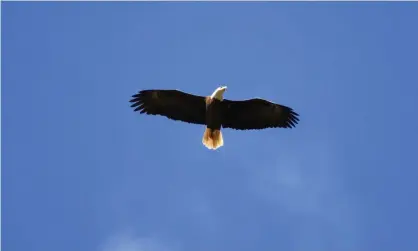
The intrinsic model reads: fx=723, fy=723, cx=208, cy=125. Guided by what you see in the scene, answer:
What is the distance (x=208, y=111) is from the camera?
15.0m

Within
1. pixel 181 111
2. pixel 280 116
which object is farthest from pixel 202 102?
pixel 280 116

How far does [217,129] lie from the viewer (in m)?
15.3

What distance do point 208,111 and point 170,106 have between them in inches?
35.0

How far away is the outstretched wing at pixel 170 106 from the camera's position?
15.2 metres

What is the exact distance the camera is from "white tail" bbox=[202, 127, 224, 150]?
15.3m

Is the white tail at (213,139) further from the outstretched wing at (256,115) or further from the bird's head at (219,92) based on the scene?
the bird's head at (219,92)

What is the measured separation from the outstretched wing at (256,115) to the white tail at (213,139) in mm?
251

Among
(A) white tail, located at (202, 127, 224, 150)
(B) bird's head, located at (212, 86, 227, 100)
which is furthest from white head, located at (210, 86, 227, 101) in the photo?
(A) white tail, located at (202, 127, 224, 150)

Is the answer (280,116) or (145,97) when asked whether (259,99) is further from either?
(145,97)

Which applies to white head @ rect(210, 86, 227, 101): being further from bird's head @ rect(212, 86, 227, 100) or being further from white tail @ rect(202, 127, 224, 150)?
white tail @ rect(202, 127, 224, 150)

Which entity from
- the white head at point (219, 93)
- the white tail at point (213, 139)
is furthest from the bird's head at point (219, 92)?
the white tail at point (213, 139)

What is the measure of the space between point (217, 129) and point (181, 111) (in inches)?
33.7

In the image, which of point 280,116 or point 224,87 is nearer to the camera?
point 224,87

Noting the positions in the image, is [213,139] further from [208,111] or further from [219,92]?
[219,92]
